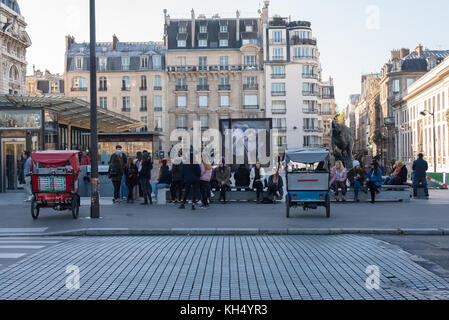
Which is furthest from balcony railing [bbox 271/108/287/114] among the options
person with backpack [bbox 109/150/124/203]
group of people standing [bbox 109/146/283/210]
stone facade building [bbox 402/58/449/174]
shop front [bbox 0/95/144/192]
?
person with backpack [bbox 109/150/124/203]

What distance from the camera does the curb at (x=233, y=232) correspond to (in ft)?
43.2

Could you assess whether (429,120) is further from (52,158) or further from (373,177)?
(52,158)

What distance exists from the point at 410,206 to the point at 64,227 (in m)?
11.6

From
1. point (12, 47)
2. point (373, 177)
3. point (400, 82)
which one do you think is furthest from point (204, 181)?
point (400, 82)

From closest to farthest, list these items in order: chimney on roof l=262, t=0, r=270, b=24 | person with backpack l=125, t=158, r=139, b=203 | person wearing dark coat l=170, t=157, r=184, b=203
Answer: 1. person wearing dark coat l=170, t=157, r=184, b=203
2. person with backpack l=125, t=158, r=139, b=203
3. chimney on roof l=262, t=0, r=270, b=24

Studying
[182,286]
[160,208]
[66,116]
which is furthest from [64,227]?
[66,116]

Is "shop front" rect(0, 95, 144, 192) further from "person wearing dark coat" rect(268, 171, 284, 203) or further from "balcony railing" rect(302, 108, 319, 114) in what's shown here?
"balcony railing" rect(302, 108, 319, 114)

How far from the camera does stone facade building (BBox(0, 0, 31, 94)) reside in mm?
67850

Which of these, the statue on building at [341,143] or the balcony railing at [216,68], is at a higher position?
the balcony railing at [216,68]

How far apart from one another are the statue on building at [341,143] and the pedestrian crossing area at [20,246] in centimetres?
1457

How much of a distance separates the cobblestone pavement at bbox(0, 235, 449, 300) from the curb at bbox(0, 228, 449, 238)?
133 centimetres

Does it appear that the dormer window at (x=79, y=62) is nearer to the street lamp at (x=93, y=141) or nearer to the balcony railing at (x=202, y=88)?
the balcony railing at (x=202, y=88)

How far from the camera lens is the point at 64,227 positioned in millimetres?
14508

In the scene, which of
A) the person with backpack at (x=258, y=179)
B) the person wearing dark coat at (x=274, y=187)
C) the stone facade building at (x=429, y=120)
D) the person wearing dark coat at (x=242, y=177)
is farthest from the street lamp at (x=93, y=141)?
the stone facade building at (x=429, y=120)
